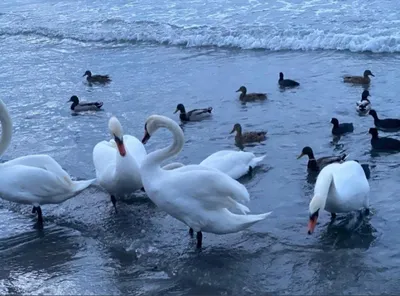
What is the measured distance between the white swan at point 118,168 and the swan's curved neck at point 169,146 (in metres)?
0.62

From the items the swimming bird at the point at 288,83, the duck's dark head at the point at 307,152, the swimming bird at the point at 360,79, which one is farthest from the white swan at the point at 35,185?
the swimming bird at the point at 360,79

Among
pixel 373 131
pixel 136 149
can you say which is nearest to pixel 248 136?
pixel 373 131

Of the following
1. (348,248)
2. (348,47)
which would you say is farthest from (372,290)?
(348,47)

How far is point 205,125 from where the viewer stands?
39.8 feet

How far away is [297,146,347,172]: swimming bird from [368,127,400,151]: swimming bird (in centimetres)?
48

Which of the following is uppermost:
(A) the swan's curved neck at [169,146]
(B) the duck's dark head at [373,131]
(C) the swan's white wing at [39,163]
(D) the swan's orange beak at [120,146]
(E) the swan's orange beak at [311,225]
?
(A) the swan's curved neck at [169,146]

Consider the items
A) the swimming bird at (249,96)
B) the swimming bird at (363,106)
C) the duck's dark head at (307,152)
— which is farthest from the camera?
the swimming bird at (249,96)

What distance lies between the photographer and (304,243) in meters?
7.30

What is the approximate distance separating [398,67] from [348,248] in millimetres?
9148

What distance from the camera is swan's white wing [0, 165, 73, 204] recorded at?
26.1 ft

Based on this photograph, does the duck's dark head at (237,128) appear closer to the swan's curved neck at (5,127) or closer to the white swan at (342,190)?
the white swan at (342,190)

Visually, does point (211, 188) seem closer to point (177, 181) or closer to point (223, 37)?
point (177, 181)

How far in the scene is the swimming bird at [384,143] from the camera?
10.2 m

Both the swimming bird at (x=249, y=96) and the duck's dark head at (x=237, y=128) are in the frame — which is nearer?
the duck's dark head at (x=237, y=128)
